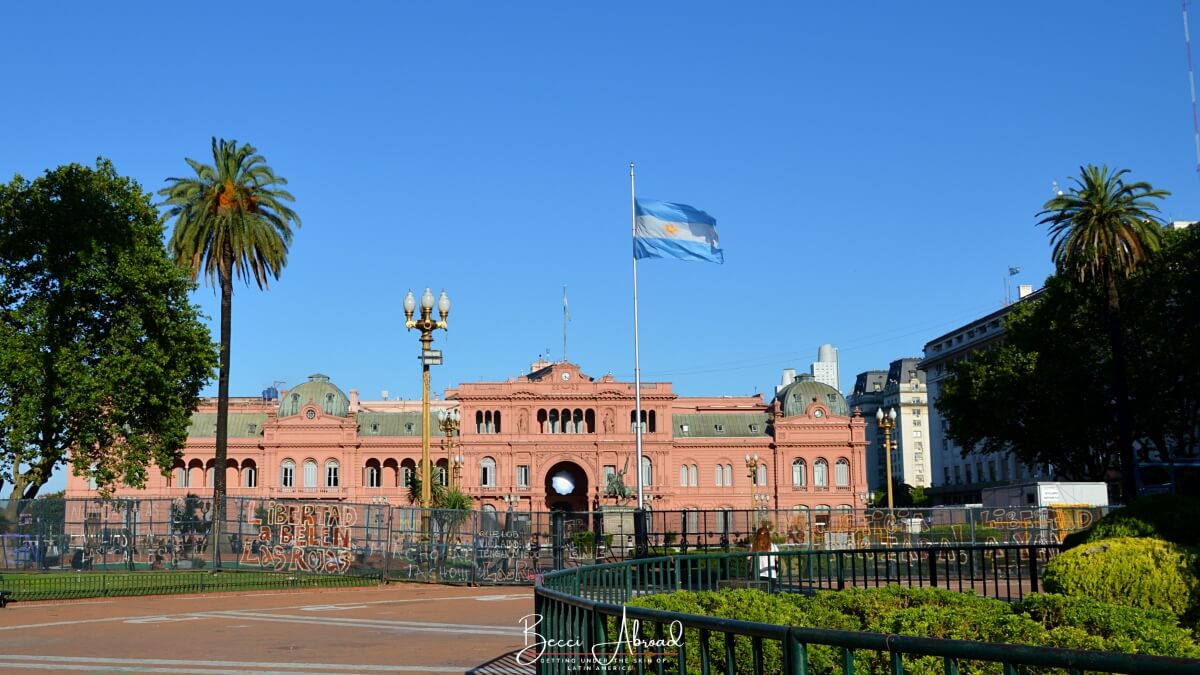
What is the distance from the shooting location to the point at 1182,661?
327 cm

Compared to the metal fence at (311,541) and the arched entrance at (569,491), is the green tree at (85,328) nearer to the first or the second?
the metal fence at (311,541)

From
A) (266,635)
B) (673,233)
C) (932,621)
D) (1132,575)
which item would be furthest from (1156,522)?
(673,233)

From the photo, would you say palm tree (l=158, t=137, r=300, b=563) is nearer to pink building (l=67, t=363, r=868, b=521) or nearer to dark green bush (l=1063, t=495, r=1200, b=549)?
dark green bush (l=1063, t=495, r=1200, b=549)

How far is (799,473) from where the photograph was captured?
8394cm

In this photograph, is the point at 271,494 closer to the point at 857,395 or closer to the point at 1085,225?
the point at 1085,225

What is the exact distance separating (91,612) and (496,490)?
6115 cm

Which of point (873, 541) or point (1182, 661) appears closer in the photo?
point (1182, 661)

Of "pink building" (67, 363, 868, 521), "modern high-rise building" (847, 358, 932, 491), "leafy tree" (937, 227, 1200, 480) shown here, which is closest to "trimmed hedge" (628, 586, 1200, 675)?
"leafy tree" (937, 227, 1200, 480)

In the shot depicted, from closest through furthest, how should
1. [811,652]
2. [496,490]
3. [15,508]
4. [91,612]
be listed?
[811,652]
[91,612]
[15,508]
[496,490]

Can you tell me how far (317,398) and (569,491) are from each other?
20.4 metres

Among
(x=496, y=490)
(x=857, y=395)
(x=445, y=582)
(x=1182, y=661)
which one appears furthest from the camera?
(x=857, y=395)

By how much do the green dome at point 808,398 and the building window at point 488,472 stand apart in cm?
2212

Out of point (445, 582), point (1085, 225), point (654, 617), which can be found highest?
point (1085, 225)

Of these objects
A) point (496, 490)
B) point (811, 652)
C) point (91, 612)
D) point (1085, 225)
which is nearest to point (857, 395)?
point (496, 490)
